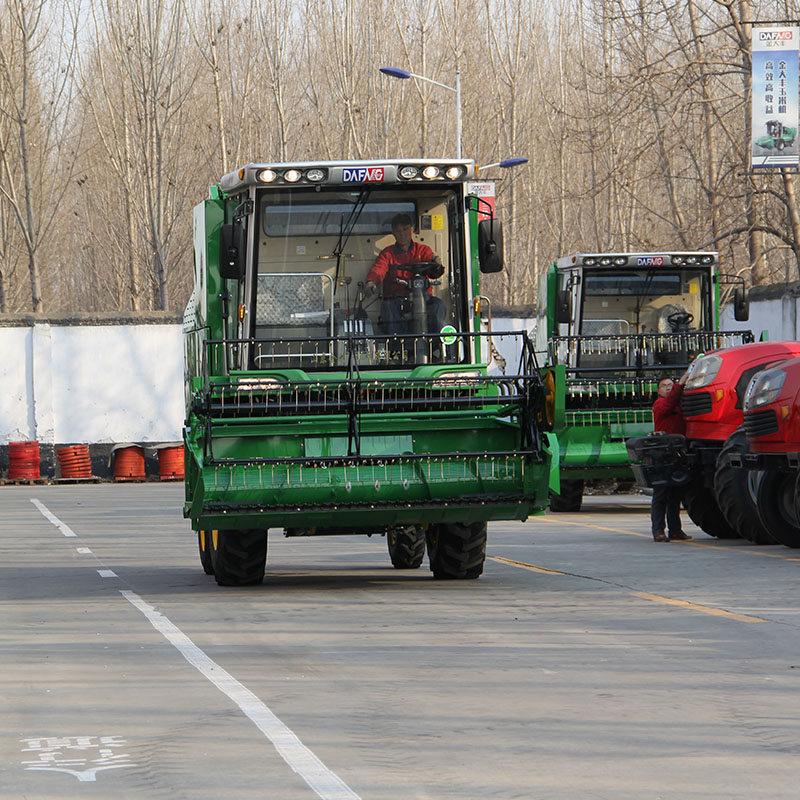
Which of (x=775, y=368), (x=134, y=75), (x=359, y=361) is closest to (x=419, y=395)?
(x=359, y=361)

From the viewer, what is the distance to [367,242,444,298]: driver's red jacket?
46.2 ft

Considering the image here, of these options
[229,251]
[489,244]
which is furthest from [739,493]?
[229,251]

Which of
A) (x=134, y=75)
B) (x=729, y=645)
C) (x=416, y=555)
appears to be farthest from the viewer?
(x=134, y=75)

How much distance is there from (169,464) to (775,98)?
14.9 meters

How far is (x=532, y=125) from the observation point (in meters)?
63.9

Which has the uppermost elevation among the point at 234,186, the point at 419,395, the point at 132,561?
the point at 234,186

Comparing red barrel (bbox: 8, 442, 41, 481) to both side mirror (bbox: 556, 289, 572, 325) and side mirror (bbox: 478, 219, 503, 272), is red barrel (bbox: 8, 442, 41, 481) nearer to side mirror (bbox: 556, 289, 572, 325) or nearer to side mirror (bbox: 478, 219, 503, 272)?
side mirror (bbox: 556, 289, 572, 325)

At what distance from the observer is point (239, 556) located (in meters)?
13.6

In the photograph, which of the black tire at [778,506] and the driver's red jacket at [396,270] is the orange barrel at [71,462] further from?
the driver's red jacket at [396,270]

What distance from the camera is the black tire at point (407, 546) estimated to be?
15.1m

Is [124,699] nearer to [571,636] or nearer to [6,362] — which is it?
[571,636]

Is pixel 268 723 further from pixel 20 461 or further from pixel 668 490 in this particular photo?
pixel 20 461

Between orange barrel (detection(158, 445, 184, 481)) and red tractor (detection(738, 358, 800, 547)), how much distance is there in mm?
20954

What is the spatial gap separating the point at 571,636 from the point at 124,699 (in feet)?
10.5
